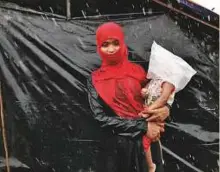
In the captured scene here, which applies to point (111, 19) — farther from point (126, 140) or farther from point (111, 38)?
point (126, 140)

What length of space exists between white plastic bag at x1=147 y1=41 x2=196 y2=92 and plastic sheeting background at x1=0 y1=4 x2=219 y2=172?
0.13 metres

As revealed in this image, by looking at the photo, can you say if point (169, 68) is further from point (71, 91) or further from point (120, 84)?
point (71, 91)

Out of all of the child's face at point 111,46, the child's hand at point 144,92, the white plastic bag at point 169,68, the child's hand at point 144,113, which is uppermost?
the child's face at point 111,46

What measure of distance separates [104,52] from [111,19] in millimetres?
410

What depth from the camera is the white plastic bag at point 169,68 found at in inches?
144

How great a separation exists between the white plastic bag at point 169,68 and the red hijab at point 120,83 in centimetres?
14

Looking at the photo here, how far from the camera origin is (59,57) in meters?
3.89

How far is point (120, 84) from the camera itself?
12.1 feet

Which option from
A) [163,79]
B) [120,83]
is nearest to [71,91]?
[120,83]

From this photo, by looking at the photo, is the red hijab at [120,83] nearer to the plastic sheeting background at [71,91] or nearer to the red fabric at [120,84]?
the red fabric at [120,84]

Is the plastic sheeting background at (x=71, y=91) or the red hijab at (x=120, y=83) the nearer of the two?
the red hijab at (x=120, y=83)

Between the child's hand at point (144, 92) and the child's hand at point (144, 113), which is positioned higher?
the child's hand at point (144, 92)

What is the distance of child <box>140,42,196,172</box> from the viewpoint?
11.9 feet

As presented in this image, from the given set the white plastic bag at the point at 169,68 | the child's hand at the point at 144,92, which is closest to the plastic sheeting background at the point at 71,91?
the white plastic bag at the point at 169,68
